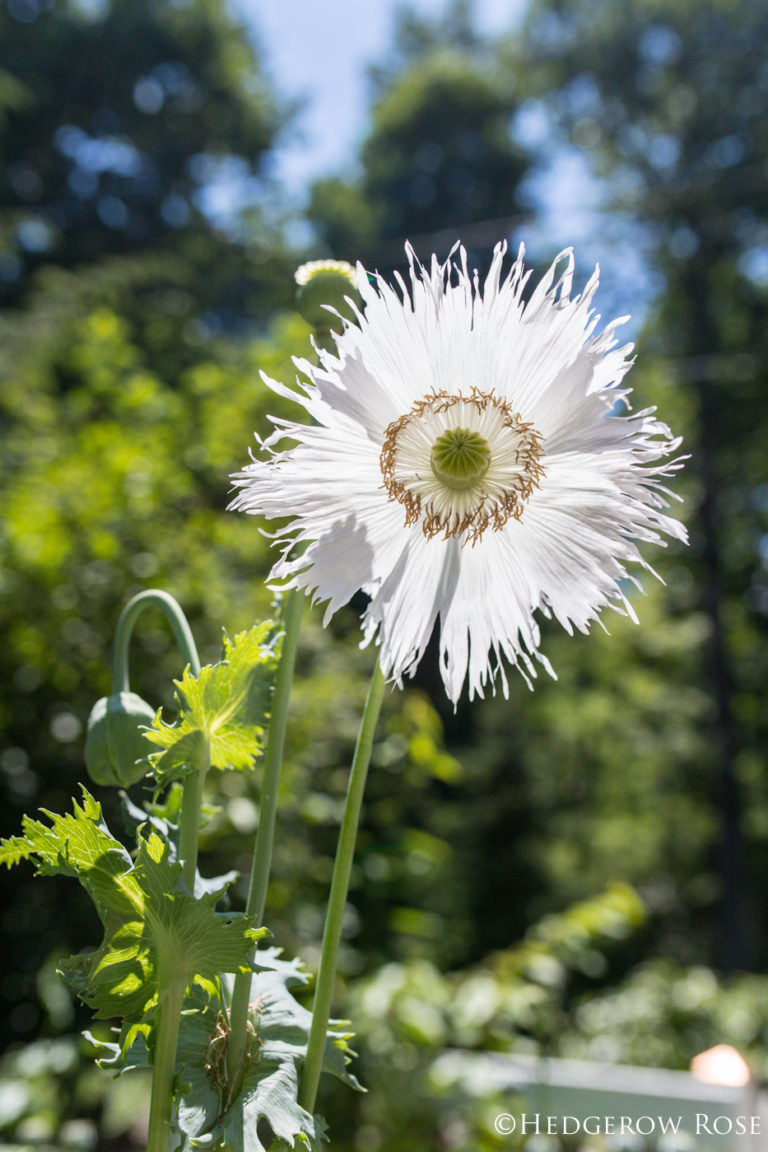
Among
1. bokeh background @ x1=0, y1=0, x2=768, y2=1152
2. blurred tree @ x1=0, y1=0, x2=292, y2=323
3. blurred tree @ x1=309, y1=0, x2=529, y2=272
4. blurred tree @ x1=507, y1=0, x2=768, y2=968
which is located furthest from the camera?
blurred tree @ x1=309, y1=0, x2=529, y2=272

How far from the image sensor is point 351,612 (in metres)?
2.21

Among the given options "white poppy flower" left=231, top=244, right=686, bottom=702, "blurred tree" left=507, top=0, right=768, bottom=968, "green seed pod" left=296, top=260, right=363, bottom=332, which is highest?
"blurred tree" left=507, top=0, right=768, bottom=968

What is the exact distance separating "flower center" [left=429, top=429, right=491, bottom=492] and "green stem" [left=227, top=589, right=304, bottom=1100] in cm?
10

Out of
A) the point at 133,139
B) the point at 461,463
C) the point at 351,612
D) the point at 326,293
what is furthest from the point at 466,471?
the point at 133,139

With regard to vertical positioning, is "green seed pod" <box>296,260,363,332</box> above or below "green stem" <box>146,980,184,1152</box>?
above

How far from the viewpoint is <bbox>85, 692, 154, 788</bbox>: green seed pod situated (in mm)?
515

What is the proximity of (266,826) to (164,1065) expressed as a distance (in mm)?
111

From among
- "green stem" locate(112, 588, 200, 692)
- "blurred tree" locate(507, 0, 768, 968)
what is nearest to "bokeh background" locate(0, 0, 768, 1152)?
"blurred tree" locate(507, 0, 768, 968)

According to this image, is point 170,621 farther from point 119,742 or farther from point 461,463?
point 461,463

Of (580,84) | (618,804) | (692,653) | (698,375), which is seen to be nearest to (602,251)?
(698,375)

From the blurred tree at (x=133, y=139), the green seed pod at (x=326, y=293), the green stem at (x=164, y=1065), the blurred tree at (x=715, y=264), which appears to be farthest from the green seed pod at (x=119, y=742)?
the blurred tree at (x=133, y=139)

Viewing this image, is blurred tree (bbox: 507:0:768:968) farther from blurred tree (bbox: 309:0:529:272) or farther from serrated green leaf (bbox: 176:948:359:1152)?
serrated green leaf (bbox: 176:948:359:1152)

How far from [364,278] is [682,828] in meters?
7.81

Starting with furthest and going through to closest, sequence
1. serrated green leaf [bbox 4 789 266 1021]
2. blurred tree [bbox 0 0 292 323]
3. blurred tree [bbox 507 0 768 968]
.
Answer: blurred tree [bbox 0 0 292 323], blurred tree [bbox 507 0 768 968], serrated green leaf [bbox 4 789 266 1021]
